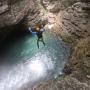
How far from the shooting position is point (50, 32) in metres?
22.1

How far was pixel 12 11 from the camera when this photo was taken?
18.4 meters

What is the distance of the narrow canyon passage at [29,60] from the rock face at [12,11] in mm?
2964

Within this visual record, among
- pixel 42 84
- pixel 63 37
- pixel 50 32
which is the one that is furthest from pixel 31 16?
pixel 42 84

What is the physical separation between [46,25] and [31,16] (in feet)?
7.68

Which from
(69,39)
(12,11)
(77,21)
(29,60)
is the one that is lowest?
(69,39)

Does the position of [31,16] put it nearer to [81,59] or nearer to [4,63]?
[4,63]

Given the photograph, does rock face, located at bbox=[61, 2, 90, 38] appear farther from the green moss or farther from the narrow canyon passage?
the narrow canyon passage

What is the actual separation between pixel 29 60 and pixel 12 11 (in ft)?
17.0

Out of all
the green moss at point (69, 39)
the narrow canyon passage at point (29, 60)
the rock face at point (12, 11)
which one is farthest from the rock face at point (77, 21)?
the rock face at point (12, 11)

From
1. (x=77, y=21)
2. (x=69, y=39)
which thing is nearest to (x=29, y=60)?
(x=69, y=39)

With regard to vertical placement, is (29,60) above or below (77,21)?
below

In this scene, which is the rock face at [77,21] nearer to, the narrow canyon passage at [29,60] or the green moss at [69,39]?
the green moss at [69,39]

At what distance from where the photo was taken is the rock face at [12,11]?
1721cm

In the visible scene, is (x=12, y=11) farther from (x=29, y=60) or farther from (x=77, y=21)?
(x=77, y=21)
